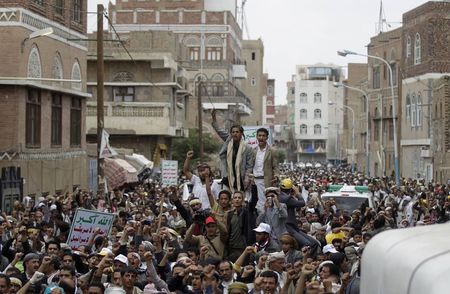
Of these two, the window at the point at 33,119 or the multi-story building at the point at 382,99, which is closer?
the window at the point at 33,119

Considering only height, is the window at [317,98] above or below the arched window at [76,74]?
above

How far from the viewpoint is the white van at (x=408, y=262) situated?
132 inches

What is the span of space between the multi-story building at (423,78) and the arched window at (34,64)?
30724 mm

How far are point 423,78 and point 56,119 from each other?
33.8 m

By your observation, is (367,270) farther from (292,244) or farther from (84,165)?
(84,165)

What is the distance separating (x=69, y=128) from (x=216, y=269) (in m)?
29.7

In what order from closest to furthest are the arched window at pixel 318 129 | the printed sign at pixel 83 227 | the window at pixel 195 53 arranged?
the printed sign at pixel 83 227 → the window at pixel 195 53 → the arched window at pixel 318 129

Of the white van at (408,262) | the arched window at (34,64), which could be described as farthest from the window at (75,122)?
the white van at (408,262)

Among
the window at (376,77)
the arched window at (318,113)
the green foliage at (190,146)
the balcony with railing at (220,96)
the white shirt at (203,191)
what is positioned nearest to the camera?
the white shirt at (203,191)

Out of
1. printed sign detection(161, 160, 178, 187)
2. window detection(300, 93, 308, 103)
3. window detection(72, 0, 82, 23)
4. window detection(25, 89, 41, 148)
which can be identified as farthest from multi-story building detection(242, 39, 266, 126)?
window detection(25, 89, 41, 148)

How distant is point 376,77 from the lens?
8462cm

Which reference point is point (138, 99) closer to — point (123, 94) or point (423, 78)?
point (123, 94)

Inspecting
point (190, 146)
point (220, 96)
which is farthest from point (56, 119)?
point (220, 96)

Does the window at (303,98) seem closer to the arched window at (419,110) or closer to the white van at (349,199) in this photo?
the arched window at (419,110)
